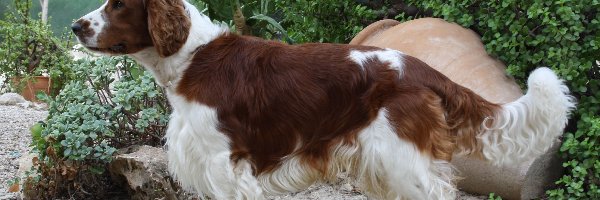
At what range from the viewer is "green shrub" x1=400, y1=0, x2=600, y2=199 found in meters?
4.61

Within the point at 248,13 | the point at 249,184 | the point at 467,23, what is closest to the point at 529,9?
the point at 467,23

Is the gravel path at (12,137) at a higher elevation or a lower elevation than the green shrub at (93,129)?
lower

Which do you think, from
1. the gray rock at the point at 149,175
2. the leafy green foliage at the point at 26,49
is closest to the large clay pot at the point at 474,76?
the gray rock at the point at 149,175

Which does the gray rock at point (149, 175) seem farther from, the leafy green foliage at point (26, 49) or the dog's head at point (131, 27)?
the leafy green foliage at point (26, 49)

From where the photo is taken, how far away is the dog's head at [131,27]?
3545 millimetres

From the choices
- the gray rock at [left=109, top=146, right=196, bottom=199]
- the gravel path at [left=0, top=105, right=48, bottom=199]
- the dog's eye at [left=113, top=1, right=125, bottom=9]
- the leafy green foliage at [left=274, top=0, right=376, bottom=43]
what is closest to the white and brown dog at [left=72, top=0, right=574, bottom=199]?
the dog's eye at [left=113, top=1, right=125, bottom=9]

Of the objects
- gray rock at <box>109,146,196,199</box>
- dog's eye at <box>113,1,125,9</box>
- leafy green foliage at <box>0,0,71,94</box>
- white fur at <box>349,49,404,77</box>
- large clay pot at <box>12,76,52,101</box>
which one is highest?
dog's eye at <box>113,1,125,9</box>

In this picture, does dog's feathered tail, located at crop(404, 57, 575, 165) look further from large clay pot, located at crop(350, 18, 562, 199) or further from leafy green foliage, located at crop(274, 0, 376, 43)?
leafy green foliage, located at crop(274, 0, 376, 43)

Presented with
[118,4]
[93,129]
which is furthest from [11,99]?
[118,4]

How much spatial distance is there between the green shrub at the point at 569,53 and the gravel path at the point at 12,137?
3.33m

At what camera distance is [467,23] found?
17.9ft

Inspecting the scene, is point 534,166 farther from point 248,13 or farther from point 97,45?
point 248,13

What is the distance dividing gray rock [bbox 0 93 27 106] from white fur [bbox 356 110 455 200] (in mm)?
6689

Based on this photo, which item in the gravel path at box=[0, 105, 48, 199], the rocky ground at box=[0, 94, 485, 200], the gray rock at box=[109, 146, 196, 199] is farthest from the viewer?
the gravel path at box=[0, 105, 48, 199]
